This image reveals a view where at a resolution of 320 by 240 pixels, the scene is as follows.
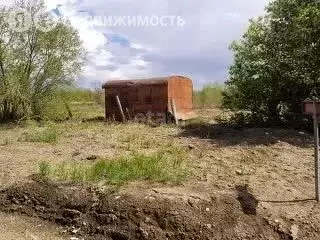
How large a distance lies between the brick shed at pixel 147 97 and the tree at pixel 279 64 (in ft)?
8.56

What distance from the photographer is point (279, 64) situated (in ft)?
34.2

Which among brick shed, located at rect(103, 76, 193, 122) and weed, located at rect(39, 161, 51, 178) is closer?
weed, located at rect(39, 161, 51, 178)

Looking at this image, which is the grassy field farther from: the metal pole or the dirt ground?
the metal pole

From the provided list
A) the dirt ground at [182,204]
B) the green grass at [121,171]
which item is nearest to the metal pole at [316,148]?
the dirt ground at [182,204]

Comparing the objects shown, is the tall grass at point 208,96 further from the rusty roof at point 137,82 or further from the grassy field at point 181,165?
the grassy field at point 181,165

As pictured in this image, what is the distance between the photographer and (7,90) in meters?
14.2

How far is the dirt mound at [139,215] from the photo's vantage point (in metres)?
5.20

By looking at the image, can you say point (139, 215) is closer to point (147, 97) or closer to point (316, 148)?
point (316, 148)

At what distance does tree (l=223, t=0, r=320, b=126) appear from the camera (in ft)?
33.1

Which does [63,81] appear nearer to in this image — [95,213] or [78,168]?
[78,168]

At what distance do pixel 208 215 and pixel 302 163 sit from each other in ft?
8.81

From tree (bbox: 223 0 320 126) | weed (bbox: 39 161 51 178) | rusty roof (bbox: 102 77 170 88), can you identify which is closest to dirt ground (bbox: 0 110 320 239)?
weed (bbox: 39 161 51 178)

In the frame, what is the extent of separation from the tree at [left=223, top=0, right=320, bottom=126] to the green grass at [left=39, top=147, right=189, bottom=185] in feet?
14.8

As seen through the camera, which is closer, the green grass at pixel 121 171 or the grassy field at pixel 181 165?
the grassy field at pixel 181 165
